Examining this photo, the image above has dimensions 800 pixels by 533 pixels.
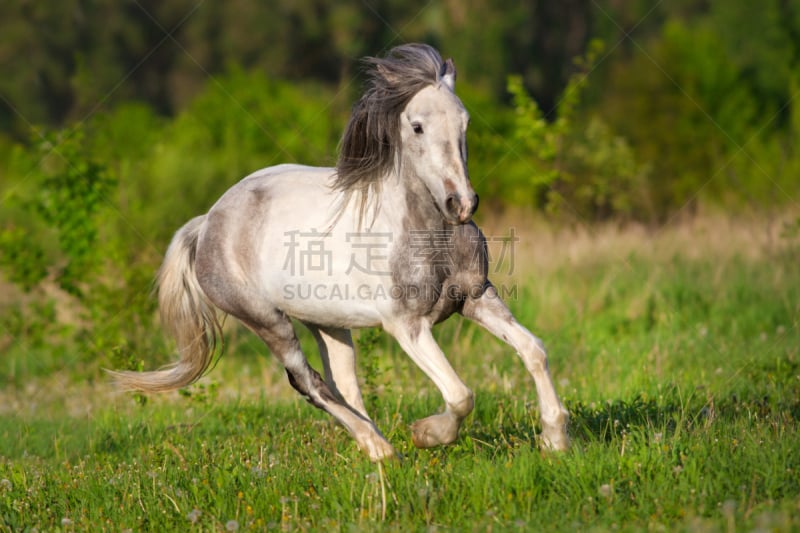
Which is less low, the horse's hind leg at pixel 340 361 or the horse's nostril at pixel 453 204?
the horse's nostril at pixel 453 204

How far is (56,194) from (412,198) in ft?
18.4

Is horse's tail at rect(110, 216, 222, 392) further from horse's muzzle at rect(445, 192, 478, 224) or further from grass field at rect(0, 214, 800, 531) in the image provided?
horse's muzzle at rect(445, 192, 478, 224)

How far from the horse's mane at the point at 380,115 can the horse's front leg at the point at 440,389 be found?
735mm

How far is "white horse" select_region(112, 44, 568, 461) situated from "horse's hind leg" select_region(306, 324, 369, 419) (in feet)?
0.24

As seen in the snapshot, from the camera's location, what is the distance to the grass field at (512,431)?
14.4 feet

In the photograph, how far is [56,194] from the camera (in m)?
9.56

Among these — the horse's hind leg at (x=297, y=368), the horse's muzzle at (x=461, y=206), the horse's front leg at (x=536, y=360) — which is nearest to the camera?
the horse's muzzle at (x=461, y=206)

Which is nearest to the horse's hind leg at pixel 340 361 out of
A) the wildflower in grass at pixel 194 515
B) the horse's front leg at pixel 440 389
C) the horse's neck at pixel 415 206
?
the horse's front leg at pixel 440 389

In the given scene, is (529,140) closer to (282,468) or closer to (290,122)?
(282,468)

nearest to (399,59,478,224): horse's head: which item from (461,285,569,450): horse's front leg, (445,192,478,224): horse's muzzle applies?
(445,192,478,224): horse's muzzle

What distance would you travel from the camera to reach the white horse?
494 cm

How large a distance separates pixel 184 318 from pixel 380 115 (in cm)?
222

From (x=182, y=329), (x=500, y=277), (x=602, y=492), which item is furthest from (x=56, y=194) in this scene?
(x=602, y=492)

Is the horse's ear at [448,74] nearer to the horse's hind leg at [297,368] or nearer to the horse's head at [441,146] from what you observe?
the horse's head at [441,146]
